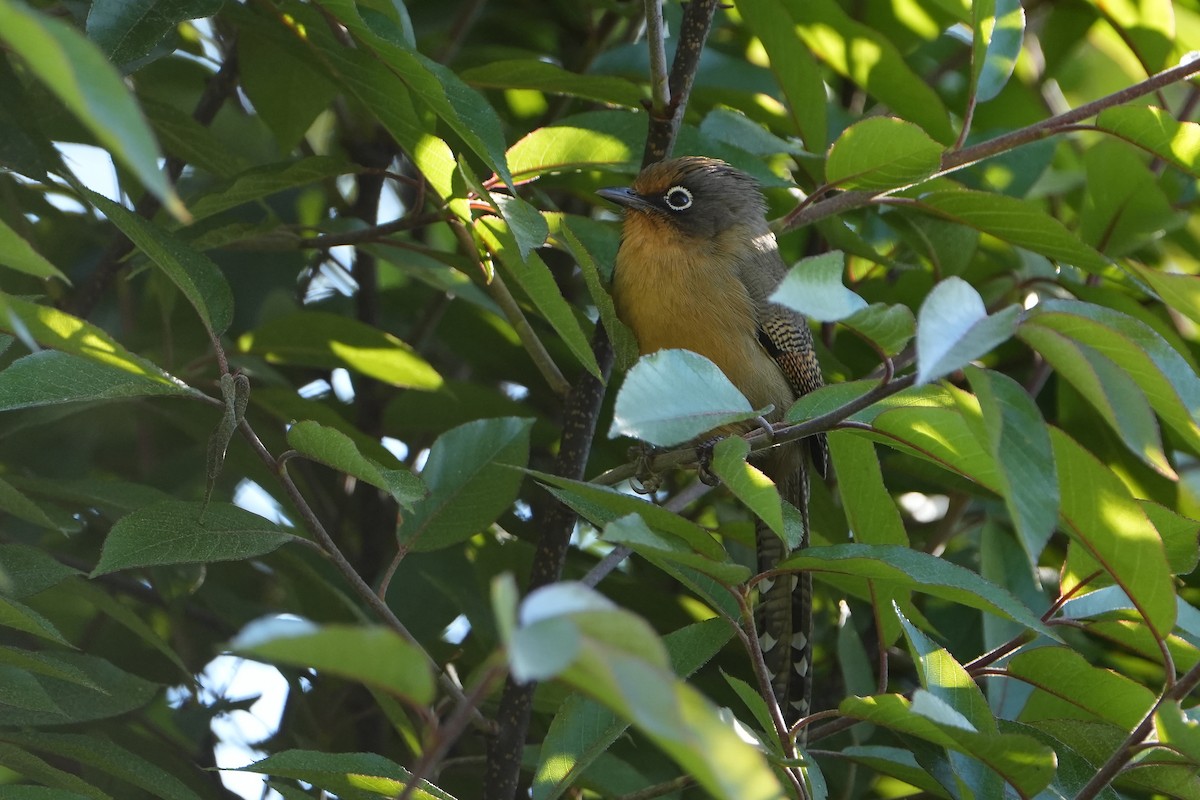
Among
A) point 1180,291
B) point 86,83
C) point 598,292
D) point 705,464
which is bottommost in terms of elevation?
point 705,464

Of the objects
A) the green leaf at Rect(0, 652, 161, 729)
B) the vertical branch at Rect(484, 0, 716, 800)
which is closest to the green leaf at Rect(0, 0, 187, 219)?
the green leaf at Rect(0, 652, 161, 729)

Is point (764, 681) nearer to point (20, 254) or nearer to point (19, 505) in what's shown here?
point (20, 254)

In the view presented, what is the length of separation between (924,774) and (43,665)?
2.16 metres

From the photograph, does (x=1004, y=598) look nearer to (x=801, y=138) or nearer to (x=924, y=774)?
(x=924, y=774)

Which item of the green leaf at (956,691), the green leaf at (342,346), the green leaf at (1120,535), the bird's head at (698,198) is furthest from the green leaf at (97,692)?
the bird's head at (698,198)

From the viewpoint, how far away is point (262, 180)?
3.75 metres

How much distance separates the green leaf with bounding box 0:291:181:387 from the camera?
2.65 meters

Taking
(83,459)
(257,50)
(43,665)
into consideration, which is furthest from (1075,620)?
(83,459)

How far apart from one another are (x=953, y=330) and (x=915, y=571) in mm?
889

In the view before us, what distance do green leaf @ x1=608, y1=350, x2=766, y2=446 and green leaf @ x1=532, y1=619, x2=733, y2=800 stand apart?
3.18 ft

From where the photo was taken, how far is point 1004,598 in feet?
9.29

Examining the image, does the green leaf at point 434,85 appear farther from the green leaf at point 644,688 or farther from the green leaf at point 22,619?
the green leaf at point 644,688

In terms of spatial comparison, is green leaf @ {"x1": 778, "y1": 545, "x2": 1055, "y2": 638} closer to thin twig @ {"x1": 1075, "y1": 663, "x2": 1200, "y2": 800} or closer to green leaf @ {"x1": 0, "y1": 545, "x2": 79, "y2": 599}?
thin twig @ {"x1": 1075, "y1": 663, "x2": 1200, "y2": 800}

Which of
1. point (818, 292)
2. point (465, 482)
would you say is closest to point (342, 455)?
point (465, 482)
